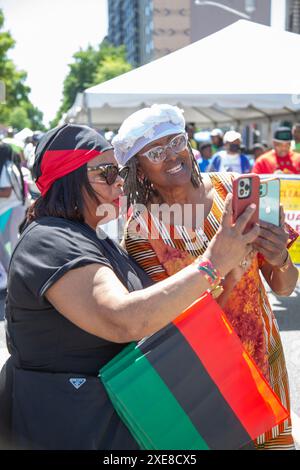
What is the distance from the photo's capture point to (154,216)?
2.13 metres

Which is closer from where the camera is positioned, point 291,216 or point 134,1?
point 291,216

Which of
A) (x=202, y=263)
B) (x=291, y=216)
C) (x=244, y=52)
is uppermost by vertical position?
(x=202, y=263)

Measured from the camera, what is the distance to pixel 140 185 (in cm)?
215

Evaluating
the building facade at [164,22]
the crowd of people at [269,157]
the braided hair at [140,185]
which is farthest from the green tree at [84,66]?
the braided hair at [140,185]

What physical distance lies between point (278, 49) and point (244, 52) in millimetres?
439

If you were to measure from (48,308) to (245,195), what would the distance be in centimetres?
57

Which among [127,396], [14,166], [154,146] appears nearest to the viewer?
[127,396]

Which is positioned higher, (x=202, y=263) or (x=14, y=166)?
(x=202, y=263)

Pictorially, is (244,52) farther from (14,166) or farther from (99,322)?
(99,322)

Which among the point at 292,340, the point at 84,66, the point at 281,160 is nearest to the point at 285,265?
the point at 292,340

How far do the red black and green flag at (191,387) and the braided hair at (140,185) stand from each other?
724 mm

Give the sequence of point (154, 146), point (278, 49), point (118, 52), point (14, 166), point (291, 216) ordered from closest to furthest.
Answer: point (154, 146) → point (291, 216) → point (14, 166) → point (278, 49) → point (118, 52)

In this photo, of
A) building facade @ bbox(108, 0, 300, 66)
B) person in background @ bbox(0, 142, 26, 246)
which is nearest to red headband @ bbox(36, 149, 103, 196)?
person in background @ bbox(0, 142, 26, 246)

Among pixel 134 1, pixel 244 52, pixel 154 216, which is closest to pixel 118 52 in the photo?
pixel 134 1
